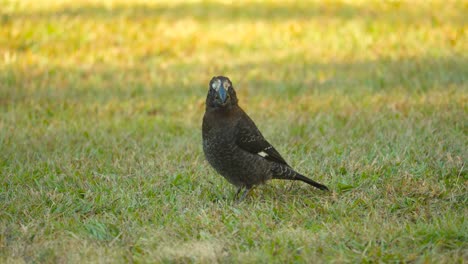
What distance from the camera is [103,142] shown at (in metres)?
7.06

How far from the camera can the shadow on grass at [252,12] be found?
12523 mm

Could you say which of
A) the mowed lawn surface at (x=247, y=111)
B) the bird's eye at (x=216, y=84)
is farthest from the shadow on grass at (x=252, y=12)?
the bird's eye at (x=216, y=84)

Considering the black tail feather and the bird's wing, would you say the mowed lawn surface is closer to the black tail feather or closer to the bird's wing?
the black tail feather

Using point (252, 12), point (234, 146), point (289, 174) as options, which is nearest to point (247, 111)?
point (289, 174)

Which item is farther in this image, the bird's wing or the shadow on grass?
the shadow on grass

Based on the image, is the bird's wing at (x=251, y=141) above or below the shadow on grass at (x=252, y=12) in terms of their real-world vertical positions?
below

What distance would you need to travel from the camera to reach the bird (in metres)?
5.28

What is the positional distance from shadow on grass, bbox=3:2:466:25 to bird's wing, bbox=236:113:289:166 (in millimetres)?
7349

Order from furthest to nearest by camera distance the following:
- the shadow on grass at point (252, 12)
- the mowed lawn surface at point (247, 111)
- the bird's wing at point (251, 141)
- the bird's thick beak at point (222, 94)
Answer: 1. the shadow on grass at point (252, 12)
2. the bird's wing at point (251, 141)
3. the bird's thick beak at point (222, 94)
4. the mowed lawn surface at point (247, 111)

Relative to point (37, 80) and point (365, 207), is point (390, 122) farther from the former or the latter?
point (37, 80)

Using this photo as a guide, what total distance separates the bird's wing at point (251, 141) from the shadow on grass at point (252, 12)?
24.1 ft

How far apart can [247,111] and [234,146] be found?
305 cm

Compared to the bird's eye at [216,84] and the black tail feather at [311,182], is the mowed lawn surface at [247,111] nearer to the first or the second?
the black tail feather at [311,182]

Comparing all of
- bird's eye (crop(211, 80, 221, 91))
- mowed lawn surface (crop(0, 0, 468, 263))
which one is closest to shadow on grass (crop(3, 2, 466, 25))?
mowed lawn surface (crop(0, 0, 468, 263))
